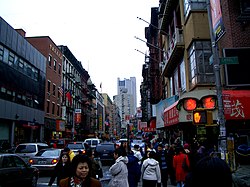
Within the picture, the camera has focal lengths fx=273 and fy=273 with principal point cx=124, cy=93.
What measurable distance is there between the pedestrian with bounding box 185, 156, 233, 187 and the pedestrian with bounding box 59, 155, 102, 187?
1.80 meters

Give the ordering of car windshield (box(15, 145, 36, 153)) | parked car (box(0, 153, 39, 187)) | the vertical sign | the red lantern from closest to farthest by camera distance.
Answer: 1. the vertical sign
2. parked car (box(0, 153, 39, 187))
3. the red lantern
4. car windshield (box(15, 145, 36, 153))

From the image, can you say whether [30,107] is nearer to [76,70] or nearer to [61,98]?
[61,98]

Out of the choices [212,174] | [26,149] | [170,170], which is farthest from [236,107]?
[26,149]

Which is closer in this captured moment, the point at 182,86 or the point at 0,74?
the point at 182,86

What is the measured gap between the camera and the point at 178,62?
67.2 feet

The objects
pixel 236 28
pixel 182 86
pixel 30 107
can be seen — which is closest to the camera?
pixel 236 28

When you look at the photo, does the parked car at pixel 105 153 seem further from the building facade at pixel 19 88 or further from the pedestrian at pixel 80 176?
the pedestrian at pixel 80 176

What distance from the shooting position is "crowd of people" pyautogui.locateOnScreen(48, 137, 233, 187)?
85.7 inches

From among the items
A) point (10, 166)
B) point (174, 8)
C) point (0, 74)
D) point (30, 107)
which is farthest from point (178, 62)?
point (30, 107)

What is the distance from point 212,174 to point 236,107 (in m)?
9.44

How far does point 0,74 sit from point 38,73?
10.8 meters

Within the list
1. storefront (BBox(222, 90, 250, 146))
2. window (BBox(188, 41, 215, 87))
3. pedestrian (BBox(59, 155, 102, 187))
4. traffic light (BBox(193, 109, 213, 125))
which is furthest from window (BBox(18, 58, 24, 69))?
pedestrian (BBox(59, 155, 102, 187))

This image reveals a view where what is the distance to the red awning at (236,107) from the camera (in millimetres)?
10758

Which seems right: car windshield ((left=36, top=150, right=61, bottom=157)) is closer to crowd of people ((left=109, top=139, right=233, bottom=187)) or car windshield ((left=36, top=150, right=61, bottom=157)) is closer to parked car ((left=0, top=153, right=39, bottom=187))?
parked car ((left=0, top=153, right=39, bottom=187))
